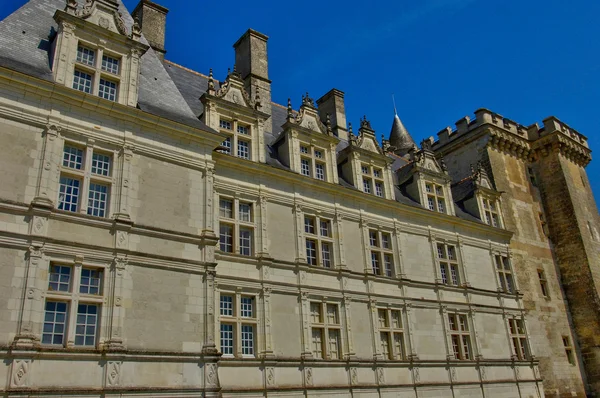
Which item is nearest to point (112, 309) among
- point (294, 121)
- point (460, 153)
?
point (294, 121)

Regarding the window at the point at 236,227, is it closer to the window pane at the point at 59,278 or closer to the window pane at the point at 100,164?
the window pane at the point at 100,164

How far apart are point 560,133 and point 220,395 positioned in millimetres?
25962

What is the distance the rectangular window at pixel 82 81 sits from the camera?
14484 millimetres

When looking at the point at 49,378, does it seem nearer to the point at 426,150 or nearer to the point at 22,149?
the point at 22,149

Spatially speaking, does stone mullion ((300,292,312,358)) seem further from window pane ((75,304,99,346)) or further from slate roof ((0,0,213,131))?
window pane ((75,304,99,346))

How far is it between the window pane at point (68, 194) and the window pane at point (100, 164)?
609 millimetres

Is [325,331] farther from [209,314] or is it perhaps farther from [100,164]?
[100,164]

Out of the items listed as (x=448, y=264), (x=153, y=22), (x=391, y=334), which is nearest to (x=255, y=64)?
(x=153, y=22)

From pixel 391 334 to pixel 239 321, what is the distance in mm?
6431

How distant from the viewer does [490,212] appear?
26781 mm

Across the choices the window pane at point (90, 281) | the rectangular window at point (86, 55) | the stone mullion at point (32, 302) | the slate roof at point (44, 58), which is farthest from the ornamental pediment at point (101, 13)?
the window pane at point (90, 281)

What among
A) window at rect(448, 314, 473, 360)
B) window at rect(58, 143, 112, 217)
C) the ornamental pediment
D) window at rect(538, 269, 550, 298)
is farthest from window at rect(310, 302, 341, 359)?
window at rect(538, 269, 550, 298)

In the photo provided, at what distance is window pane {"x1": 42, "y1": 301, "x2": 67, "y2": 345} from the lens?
467 inches

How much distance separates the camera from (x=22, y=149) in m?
12.8
